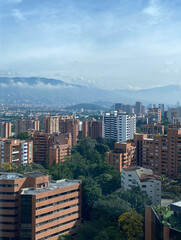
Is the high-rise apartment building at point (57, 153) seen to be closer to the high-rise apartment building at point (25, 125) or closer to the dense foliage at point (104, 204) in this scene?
the dense foliage at point (104, 204)

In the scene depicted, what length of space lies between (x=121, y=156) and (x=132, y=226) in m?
3.01

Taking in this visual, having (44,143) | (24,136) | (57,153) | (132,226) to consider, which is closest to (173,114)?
(44,143)

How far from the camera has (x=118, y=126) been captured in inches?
414

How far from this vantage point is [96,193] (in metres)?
4.31

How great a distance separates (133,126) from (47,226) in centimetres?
747

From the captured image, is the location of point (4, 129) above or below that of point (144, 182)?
above

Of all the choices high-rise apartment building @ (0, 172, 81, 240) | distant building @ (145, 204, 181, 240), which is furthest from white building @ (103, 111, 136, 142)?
distant building @ (145, 204, 181, 240)

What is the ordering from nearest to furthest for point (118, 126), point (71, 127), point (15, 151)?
point (15, 151) → point (118, 126) → point (71, 127)

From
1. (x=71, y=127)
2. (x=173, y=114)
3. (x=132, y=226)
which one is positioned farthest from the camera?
(x=173, y=114)

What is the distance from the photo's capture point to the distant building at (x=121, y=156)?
6.35m

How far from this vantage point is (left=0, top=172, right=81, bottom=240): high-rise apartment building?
3512 mm

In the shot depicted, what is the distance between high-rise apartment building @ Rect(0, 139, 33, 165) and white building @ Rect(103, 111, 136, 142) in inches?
158

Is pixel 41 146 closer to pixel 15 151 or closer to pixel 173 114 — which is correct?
pixel 15 151

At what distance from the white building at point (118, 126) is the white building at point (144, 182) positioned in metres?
5.30
